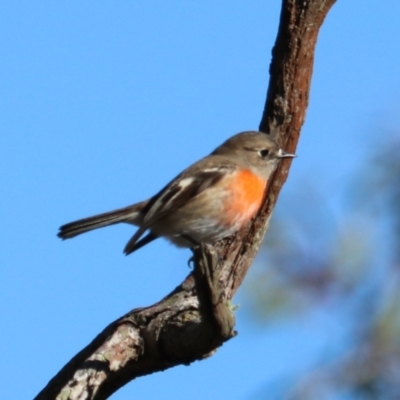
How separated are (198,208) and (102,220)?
32.1 inches

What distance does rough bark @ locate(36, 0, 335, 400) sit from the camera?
5117 mm

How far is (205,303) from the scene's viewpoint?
4.98 meters

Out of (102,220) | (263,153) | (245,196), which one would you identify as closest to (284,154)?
(263,153)

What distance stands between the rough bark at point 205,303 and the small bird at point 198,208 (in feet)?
0.44

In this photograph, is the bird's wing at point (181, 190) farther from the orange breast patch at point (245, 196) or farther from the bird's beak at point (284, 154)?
the bird's beak at point (284, 154)

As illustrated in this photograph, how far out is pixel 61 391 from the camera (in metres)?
5.54

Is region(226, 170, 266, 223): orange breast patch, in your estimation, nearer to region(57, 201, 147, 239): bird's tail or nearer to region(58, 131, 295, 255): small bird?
region(58, 131, 295, 255): small bird

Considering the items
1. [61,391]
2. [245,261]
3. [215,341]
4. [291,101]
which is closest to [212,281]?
[215,341]

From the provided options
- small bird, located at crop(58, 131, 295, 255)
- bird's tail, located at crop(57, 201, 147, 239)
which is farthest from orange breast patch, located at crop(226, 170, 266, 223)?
bird's tail, located at crop(57, 201, 147, 239)

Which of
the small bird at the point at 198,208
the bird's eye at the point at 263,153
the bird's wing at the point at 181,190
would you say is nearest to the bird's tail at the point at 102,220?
the small bird at the point at 198,208

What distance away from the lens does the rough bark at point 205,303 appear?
16.8 feet

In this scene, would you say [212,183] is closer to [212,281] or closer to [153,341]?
[153,341]

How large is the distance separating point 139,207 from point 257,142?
1192 mm

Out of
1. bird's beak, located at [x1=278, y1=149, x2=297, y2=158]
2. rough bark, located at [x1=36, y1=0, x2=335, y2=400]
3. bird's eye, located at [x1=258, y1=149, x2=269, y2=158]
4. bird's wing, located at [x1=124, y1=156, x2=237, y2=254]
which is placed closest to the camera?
rough bark, located at [x1=36, y1=0, x2=335, y2=400]
